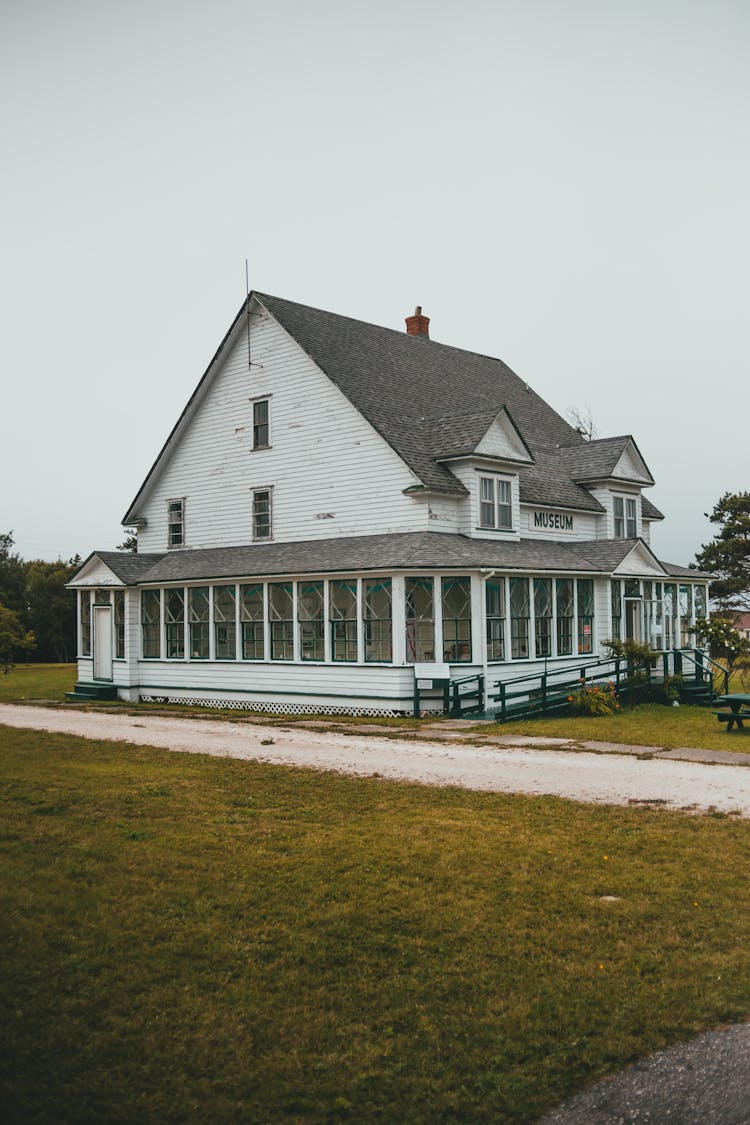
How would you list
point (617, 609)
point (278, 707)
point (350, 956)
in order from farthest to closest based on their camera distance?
point (617, 609), point (278, 707), point (350, 956)

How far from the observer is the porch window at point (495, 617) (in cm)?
2586

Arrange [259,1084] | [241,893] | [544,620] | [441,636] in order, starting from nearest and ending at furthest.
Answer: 1. [259,1084]
2. [241,893]
3. [441,636]
4. [544,620]

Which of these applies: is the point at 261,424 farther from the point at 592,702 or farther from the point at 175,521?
the point at 592,702

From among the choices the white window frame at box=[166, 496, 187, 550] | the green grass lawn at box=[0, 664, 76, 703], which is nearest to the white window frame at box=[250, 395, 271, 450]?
the white window frame at box=[166, 496, 187, 550]

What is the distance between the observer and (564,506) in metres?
31.4

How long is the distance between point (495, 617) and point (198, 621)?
911 cm

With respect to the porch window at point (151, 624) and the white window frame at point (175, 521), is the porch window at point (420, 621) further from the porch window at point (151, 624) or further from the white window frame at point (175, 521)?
the white window frame at point (175, 521)

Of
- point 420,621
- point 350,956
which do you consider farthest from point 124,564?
point 350,956

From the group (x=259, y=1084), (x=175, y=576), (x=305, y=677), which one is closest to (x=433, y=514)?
(x=305, y=677)

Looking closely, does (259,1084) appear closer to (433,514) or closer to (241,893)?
(241,893)

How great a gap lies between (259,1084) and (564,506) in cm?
2691

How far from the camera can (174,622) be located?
30.8 m

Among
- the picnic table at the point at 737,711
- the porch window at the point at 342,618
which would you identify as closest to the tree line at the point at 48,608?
the porch window at the point at 342,618

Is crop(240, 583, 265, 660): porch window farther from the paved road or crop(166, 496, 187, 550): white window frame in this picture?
the paved road
